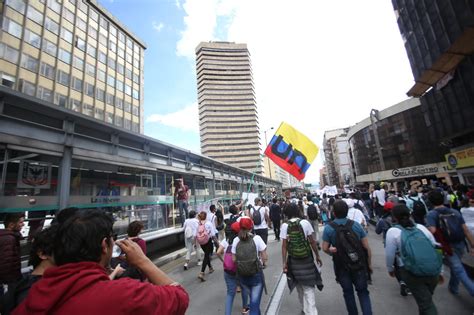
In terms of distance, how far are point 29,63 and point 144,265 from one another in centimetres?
3212

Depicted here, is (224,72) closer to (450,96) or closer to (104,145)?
(450,96)

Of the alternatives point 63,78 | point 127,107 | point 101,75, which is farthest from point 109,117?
point 63,78

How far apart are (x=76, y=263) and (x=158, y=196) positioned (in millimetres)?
8985

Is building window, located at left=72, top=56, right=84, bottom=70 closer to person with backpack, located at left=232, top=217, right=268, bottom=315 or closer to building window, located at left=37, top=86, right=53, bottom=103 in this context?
building window, located at left=37, top=86, right=53, bottom=103

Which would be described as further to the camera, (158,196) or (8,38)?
(8,38)

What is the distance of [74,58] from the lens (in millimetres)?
29422

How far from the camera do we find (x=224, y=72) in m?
107

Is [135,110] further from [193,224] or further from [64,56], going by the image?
[193,224]

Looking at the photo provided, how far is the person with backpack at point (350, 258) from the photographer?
3117 millimetres

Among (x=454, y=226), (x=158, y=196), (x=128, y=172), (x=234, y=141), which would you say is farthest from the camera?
(x=234, y=141)

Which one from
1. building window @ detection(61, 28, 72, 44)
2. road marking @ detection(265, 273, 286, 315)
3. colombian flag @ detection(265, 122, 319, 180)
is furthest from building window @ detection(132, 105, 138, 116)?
road marking @ detection(265, 273, 286, 315)

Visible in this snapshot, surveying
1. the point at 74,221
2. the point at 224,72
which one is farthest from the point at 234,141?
the point at 74,221

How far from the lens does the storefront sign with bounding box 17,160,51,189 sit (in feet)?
18.0

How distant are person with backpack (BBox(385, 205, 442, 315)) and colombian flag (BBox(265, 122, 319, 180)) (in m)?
7.54
